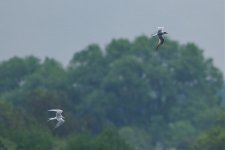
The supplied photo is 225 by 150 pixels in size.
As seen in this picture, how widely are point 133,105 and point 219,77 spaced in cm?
A: 731

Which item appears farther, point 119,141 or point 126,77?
point 126,77

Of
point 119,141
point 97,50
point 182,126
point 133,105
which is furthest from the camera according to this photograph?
point 97,50

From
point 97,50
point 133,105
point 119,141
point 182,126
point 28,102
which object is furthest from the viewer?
point 97,50

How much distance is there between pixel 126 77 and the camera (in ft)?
374

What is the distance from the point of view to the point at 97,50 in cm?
12125

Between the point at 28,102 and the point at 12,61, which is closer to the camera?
the point at 28,102

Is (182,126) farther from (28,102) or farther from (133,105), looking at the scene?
(28,102)

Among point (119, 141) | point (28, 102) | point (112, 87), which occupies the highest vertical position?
point (112, 87)

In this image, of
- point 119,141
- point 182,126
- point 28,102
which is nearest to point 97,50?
point 182,126

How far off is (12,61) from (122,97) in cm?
1019

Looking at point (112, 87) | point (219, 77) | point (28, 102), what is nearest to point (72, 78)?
point (112, 87)

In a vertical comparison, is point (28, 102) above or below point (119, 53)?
below

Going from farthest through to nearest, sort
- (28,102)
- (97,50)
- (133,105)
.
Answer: (97,50)
(133,105)
(28,102)

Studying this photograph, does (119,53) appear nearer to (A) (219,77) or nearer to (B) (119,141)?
(A) (219,77)
